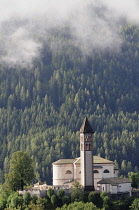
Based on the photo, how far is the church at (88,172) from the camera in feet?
588

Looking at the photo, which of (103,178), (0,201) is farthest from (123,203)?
(0,201)

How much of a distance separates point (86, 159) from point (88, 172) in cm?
345

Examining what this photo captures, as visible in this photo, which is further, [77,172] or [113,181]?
[77,172]

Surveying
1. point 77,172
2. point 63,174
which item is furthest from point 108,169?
point 63,174

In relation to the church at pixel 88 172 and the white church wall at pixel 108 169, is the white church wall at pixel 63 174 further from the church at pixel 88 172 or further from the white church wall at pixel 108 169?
the white church wall at pixel 108 169

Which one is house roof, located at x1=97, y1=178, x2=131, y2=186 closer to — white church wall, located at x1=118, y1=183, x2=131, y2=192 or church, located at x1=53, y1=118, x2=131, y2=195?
church, located at x1=53, y1=118, x2=131, y2=195

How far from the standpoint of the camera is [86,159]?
181 meters

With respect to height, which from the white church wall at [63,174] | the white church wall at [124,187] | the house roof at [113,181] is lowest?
the white church wall at [124,187]

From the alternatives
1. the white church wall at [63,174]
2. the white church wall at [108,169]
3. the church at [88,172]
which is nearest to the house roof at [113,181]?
the church at [88,172]

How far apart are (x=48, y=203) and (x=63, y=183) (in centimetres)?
1600

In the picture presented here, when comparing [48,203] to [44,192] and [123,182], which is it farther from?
[123,182]

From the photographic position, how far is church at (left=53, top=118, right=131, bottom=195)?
17925 centimetres

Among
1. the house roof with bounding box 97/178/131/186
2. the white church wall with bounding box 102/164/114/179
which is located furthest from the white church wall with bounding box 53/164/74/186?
the house roof with bounding box 97/178/131/186

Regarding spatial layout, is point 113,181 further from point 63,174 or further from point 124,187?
point 63,174
